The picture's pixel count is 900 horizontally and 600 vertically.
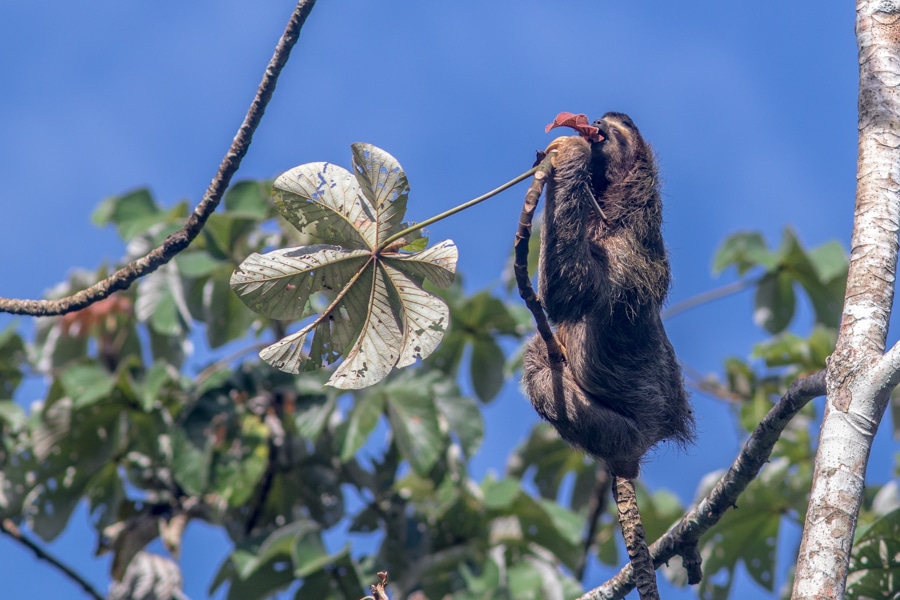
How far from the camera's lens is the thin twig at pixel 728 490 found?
3727mm

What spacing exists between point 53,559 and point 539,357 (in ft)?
13.6

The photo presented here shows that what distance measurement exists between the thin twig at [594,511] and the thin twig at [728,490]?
11.2ft

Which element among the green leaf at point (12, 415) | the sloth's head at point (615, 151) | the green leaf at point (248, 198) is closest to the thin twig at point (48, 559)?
the green leaf at point (12, 415)

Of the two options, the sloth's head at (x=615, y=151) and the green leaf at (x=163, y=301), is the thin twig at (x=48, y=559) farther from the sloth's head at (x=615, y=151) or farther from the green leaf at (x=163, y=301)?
the sloth's head at (x=615, y=151)

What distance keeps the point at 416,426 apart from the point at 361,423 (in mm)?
373

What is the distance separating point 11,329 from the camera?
7.39m

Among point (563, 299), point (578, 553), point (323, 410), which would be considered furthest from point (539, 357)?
point (578, 553)

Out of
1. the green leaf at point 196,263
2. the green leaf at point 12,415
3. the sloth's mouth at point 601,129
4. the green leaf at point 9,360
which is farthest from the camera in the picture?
the green leaf at point 9,360

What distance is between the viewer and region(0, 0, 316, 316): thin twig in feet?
13.0

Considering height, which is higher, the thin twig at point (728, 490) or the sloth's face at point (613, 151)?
the sloth's face at point (613, 151)

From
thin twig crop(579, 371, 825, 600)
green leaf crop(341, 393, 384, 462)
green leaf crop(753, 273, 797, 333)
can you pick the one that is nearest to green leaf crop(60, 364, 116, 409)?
green leaf crop(341, 393, 384, 462)

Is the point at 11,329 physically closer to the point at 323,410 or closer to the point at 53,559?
the point at 53,559

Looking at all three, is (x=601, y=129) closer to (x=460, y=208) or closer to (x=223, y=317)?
(x=460, y=208)

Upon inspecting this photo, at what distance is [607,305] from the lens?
3.88 meters
